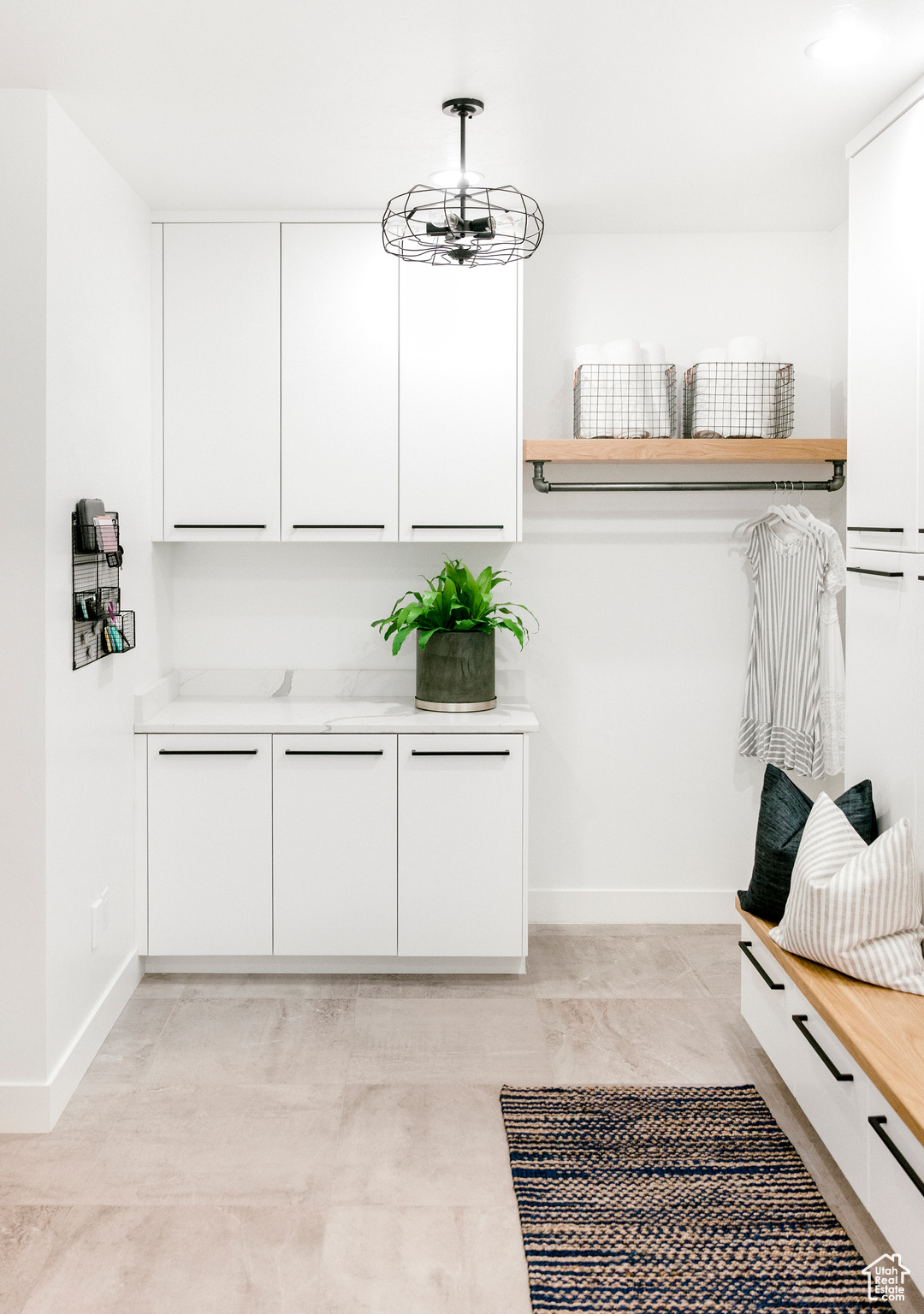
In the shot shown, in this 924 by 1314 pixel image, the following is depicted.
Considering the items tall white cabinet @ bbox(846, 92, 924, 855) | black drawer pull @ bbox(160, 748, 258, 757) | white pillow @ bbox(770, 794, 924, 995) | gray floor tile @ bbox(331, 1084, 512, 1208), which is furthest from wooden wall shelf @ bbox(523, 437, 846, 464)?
gray floor tile @ bbox(331, 1084, 512, 1208)

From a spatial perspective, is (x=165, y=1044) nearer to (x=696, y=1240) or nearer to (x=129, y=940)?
(x=129, y=940)

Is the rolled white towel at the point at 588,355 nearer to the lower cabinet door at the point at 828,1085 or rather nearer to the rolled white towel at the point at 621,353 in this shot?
the rolled white towel at the point at 621,353

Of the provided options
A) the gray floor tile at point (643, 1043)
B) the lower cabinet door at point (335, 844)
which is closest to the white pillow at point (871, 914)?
the gray floor tile at point (643, 1043)

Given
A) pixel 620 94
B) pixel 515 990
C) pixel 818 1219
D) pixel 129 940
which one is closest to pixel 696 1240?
pixel 818 1219

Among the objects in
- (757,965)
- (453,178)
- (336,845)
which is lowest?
(757,965)

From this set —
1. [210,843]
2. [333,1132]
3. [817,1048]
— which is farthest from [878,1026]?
[210,843]

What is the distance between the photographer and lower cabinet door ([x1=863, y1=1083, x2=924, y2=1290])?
5.79 feet

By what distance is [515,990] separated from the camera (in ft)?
10.7

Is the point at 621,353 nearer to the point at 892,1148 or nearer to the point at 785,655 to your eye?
the point at 785,655

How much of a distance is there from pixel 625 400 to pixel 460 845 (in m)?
1.56

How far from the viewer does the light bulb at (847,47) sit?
2154mm

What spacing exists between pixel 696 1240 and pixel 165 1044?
1.55 m

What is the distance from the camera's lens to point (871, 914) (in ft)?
7.24

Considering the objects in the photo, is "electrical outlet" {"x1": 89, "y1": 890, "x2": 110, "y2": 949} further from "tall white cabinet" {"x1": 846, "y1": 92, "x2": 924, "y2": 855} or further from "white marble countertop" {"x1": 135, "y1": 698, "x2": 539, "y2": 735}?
"tall white cabinet" {"x1": 846, "y1": 92, "x2": 924, "y2": 855}
